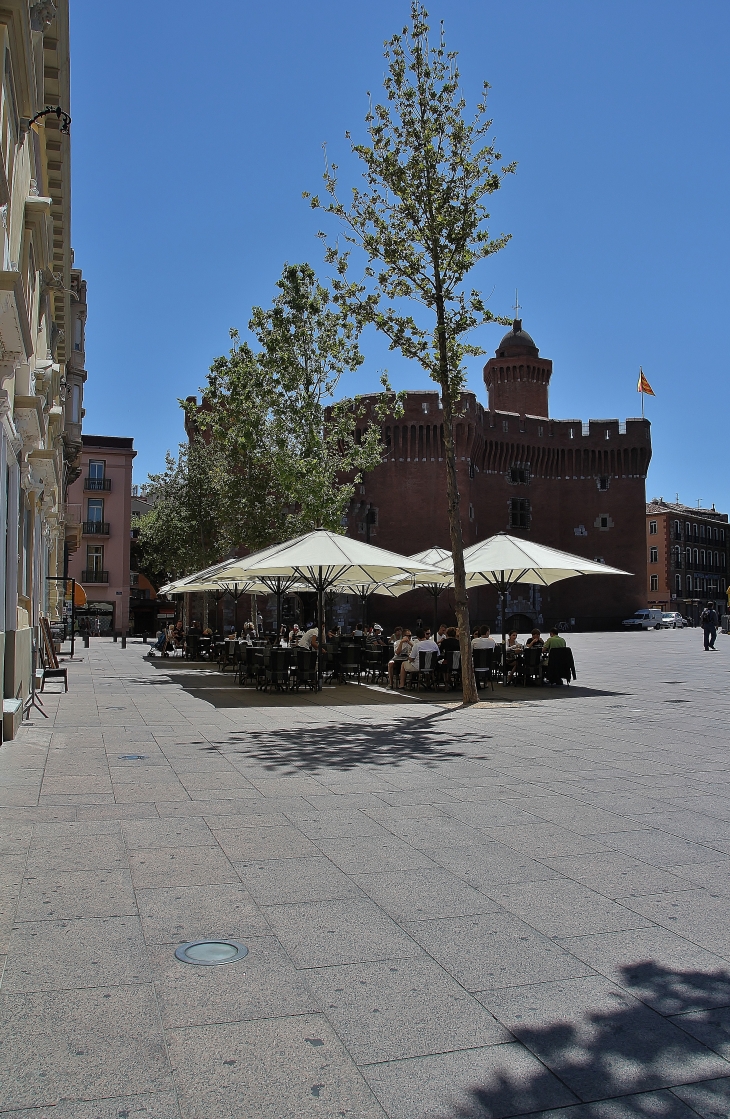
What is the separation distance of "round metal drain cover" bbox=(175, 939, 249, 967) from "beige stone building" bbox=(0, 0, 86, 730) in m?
5.11

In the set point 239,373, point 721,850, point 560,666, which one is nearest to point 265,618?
point 239,373

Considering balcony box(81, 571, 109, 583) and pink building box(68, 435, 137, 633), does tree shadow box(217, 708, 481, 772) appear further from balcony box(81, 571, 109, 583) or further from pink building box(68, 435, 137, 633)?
balcony box(81, 571, 109, 583)

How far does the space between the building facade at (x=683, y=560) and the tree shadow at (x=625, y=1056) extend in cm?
8195

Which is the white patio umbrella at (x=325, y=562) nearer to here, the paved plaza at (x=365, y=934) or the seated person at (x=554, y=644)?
the seated person at (x=554, y=644)

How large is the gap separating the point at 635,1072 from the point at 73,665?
21.5m

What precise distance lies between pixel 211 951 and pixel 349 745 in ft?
18.2

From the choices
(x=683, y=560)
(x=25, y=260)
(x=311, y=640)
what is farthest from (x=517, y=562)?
(x=683, y=560)

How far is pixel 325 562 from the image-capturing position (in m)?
14.1

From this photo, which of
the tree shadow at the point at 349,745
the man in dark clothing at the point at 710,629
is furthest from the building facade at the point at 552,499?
the tree shadow at the point at 349,745

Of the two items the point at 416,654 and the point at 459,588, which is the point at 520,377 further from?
the point at 459,588

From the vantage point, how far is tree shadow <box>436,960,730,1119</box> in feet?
8.61

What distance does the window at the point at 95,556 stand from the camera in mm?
56781

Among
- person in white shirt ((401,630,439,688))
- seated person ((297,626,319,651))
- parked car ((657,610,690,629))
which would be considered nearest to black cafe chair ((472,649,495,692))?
person in white shirt ((401,630,439,688))

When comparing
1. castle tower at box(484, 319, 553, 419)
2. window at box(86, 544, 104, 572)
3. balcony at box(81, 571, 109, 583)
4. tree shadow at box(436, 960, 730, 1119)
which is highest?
castle tower at box(484, 319, 553, 419)
